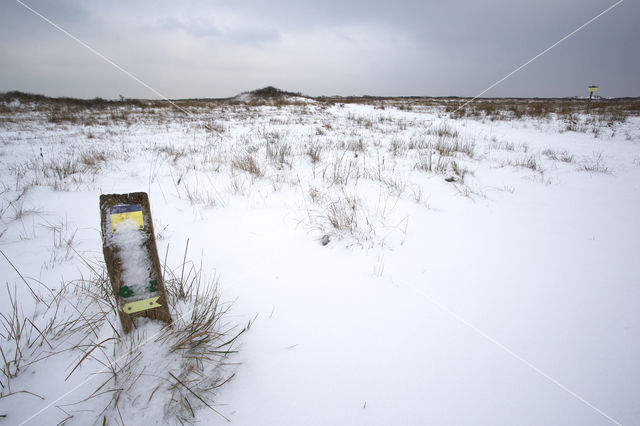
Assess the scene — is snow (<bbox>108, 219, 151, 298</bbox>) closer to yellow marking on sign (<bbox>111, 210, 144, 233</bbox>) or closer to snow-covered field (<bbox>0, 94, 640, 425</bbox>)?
yellow marking on sign (<bbox>111, 210, 144, 233</bbox>)

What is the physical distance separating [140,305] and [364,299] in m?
1.01

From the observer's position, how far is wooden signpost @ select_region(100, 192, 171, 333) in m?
0.79

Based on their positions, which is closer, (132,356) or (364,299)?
(132,356)

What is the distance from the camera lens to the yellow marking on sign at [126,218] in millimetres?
791

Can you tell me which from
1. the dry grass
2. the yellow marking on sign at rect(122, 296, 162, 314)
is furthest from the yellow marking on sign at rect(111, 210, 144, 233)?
the dry grass

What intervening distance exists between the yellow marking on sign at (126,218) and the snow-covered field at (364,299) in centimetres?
44

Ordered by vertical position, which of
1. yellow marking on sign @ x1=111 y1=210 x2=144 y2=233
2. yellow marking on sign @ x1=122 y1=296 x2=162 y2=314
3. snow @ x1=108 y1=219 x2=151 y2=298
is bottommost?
Answer: yellow marking on sign @ x1=122 y1=296 x2=162 y2=314

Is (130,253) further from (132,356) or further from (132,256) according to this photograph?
(132,356)

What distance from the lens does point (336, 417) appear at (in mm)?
844

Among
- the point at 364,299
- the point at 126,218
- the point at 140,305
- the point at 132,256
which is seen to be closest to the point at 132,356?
the point at 140,305

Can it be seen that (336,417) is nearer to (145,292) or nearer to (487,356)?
(487,356)

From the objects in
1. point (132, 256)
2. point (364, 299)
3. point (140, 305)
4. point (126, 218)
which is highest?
point (126, 218)

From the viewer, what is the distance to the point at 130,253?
2.73 ft

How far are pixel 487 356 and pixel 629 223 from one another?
231cm
